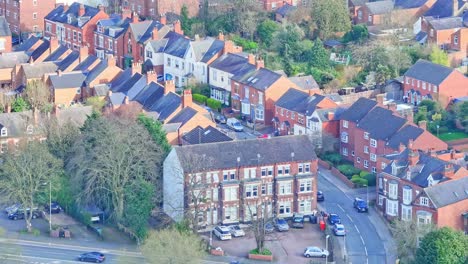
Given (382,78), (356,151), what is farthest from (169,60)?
(356,151)

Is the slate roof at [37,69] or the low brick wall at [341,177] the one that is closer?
the low brick wall at [341,177]

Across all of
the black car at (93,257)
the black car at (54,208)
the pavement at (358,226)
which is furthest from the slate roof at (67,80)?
the black car at (93,257)

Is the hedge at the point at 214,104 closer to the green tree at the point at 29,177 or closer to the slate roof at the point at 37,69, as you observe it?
the slate roof at the point at 37,69

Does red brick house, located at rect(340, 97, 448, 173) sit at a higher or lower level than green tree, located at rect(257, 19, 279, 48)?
lower

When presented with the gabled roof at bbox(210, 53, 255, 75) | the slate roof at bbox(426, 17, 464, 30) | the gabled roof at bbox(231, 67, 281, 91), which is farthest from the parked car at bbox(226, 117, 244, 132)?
the slate roof at bbox(426, 17, 464, 30)

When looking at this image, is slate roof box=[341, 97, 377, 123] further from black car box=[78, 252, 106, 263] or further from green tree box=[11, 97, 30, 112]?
black car box=[78, 252, 106, 263]

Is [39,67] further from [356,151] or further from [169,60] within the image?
[356,151]
